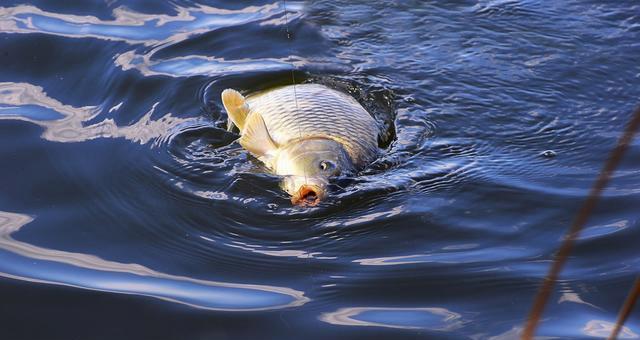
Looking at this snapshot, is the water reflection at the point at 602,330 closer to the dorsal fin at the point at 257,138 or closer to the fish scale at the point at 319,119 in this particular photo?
the fish scale at the point at 319,119

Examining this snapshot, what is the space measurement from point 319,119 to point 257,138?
33 cm

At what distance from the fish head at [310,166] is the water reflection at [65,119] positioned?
2.58 feet

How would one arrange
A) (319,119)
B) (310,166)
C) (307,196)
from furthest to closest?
(319,119)
(310,166)
(307,196)

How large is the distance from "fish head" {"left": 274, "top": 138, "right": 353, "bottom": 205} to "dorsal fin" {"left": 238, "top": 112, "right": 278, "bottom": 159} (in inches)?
2.5

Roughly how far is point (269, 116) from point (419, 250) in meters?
1.21

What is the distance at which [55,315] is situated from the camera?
2.78 m

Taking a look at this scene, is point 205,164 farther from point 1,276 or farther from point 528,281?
point 528,281

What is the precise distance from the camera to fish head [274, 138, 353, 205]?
12.1 feet

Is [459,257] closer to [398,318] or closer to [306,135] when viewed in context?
[398,318]

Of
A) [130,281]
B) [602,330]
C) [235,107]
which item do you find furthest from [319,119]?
[602,330]

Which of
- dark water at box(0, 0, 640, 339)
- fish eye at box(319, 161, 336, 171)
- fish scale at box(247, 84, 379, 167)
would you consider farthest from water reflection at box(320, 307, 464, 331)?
fish scale at box(247, 84, 379, 167)

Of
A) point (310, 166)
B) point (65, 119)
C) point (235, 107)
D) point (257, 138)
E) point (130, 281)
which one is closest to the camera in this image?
point (130, 281)

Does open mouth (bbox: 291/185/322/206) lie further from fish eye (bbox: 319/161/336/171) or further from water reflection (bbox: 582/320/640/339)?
water reflection (bbox: 582/320/640/339)

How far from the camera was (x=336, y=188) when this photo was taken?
150 inches
